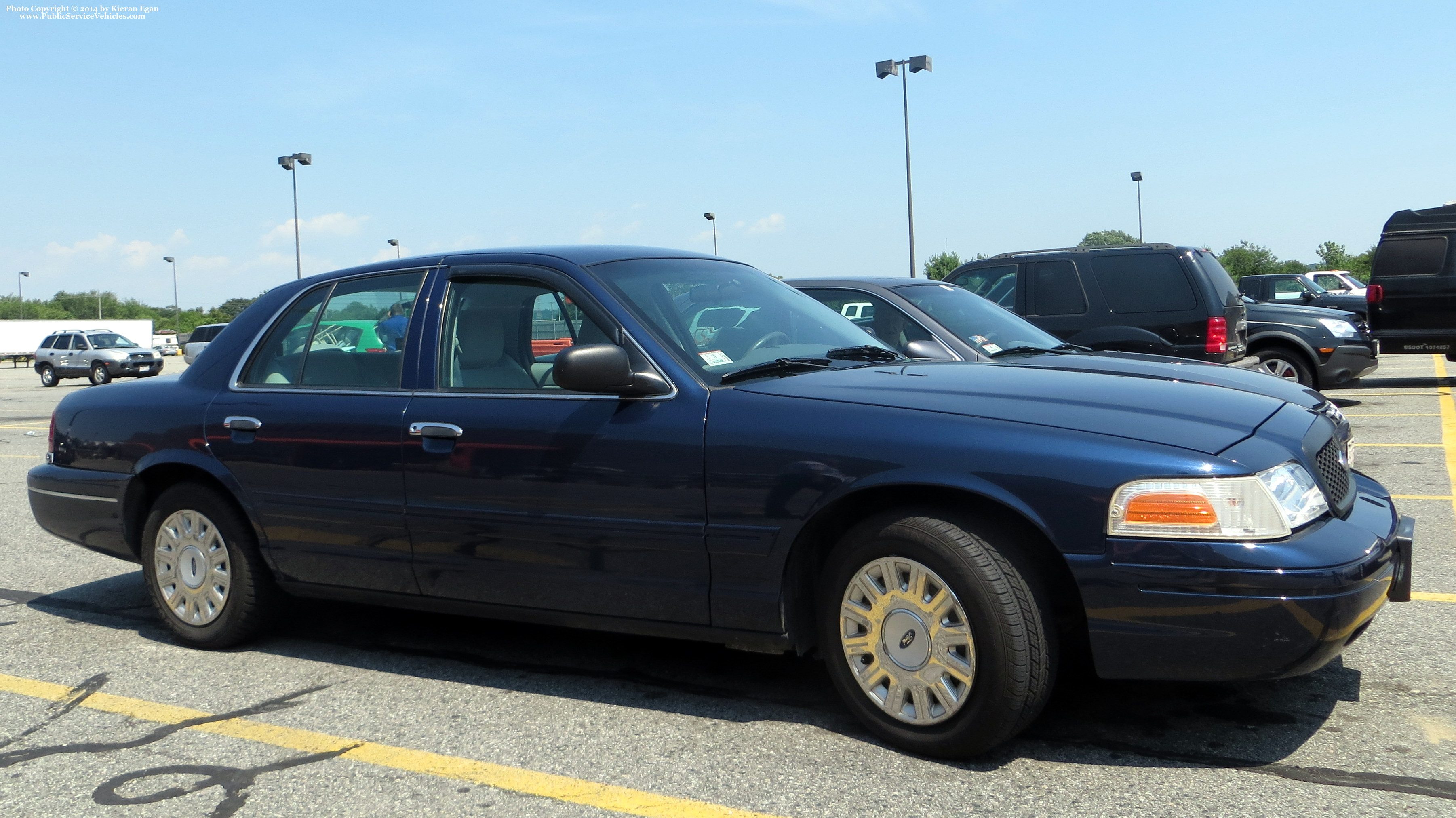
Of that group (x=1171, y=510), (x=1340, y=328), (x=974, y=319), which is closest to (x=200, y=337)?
(x=1340, y=328)

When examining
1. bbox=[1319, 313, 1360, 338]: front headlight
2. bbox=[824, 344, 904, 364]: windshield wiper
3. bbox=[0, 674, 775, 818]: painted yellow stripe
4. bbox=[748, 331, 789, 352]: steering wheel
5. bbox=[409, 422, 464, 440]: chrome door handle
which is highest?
bbox=[1319, 313, 1360, 338]: front headlight

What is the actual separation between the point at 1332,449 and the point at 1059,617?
1036mm

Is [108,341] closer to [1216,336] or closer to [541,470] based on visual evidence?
[1216,336]

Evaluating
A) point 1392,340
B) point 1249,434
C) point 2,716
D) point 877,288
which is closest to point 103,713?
point 2,716

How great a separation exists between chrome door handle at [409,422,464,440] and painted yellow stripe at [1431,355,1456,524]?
5824 mm

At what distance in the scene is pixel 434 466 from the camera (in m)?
4.22

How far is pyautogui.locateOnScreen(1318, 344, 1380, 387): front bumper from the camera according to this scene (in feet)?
44.4

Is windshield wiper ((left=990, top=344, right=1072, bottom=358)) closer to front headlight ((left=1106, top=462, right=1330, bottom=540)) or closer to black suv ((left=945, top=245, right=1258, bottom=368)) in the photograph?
front headlight ((left=1106, top=462, right=1330, bottom=540))

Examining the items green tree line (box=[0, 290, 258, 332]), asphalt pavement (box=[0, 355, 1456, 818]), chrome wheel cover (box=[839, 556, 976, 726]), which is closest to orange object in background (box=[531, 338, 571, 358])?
asphalt pavement (box=[0, 355, 1456, 818])

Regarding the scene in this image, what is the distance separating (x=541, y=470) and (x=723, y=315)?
0.87 m

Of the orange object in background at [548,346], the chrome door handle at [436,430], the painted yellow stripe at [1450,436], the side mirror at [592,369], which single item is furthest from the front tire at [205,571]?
the painted yellow stripe at [1450,436]

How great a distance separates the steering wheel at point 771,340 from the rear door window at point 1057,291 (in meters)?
7.46

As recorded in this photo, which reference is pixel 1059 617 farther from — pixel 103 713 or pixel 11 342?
pixel 11 342

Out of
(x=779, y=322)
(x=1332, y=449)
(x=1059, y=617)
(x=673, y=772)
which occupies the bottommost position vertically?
(x=673, y=772)
